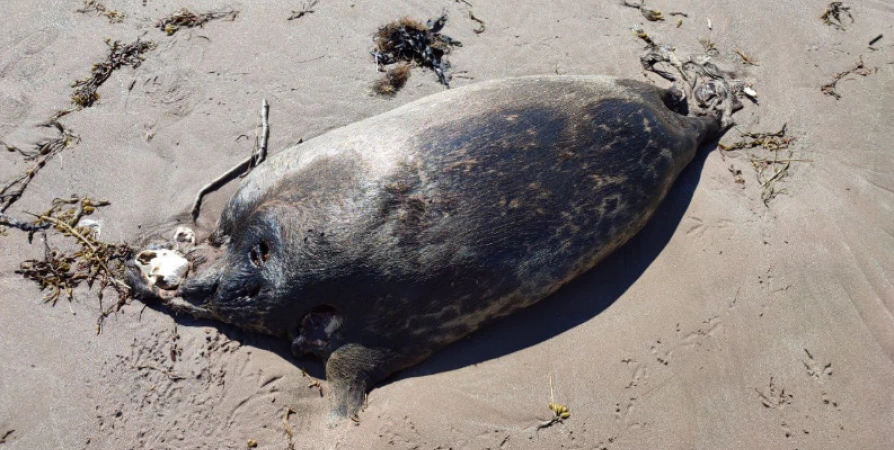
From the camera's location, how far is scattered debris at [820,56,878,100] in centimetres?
481

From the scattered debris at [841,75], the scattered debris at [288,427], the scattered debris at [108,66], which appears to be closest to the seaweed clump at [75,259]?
the scattered debris at [108,66]

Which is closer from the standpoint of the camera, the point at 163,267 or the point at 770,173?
the point at 163,267

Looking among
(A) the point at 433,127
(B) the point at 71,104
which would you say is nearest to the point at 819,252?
(A) the point at 433,127

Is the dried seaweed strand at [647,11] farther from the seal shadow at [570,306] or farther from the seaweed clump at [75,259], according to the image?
the seaweed clump at [75,259]

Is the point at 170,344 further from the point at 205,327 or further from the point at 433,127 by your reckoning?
the point at 433,127

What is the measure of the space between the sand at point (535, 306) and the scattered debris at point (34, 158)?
77mm

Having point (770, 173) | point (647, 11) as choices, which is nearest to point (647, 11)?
point (647, 11)

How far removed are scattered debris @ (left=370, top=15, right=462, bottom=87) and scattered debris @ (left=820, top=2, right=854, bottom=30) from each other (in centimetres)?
381

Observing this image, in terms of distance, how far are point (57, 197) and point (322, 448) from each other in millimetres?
2920

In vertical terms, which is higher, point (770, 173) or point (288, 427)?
point (770, 173)

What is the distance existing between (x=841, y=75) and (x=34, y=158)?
7210mm

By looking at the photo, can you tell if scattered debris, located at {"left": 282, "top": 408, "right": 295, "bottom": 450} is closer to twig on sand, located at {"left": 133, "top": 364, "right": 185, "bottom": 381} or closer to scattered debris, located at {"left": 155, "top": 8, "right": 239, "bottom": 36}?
twig on sand, located at {"left": 133, "top": 364, "right": 185, "bottom": 381}

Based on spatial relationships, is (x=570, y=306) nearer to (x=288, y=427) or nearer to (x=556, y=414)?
(x=556, y=414)

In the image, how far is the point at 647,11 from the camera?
5340 mm
